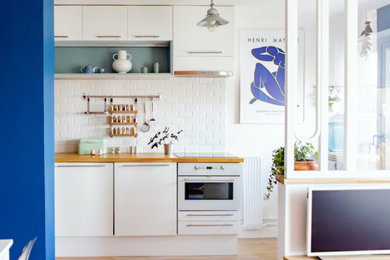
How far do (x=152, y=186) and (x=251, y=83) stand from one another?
1692mm

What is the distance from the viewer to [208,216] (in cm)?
346

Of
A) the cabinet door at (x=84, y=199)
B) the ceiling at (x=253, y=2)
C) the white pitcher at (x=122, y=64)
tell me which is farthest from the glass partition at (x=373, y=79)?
the cabinet door at (x=84, y=199)

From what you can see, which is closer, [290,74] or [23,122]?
[290,74]

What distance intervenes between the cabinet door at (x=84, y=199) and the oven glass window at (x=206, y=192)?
31.1 inches

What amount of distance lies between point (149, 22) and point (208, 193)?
194cm

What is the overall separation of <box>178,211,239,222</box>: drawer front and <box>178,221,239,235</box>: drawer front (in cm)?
3

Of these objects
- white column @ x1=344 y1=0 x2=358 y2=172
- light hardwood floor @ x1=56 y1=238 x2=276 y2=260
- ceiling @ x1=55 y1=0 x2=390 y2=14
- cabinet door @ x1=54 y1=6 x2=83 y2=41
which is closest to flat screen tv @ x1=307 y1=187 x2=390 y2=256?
white column @ x1=344 y1=0 x2=358 y2=172

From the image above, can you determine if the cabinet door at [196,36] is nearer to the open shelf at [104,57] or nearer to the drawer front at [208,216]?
the open shelf at [104,57]

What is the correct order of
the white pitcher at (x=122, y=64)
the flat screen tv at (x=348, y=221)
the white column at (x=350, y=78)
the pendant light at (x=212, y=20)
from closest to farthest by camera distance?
the flat screen tv at (x=348, y=221), the white column at (x=350, y=78), the pendant light at (x=212, y=20), the white pitcher at (x=122, y=64)

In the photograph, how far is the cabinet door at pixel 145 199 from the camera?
3447 mm

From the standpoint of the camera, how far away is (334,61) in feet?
13.8

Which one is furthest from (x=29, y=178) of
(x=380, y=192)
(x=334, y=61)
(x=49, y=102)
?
(x=334, y=61)

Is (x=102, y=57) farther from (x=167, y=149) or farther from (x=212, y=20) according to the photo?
(x=212, y=20)

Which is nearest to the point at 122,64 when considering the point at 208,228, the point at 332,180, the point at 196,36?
the point at 196,36
